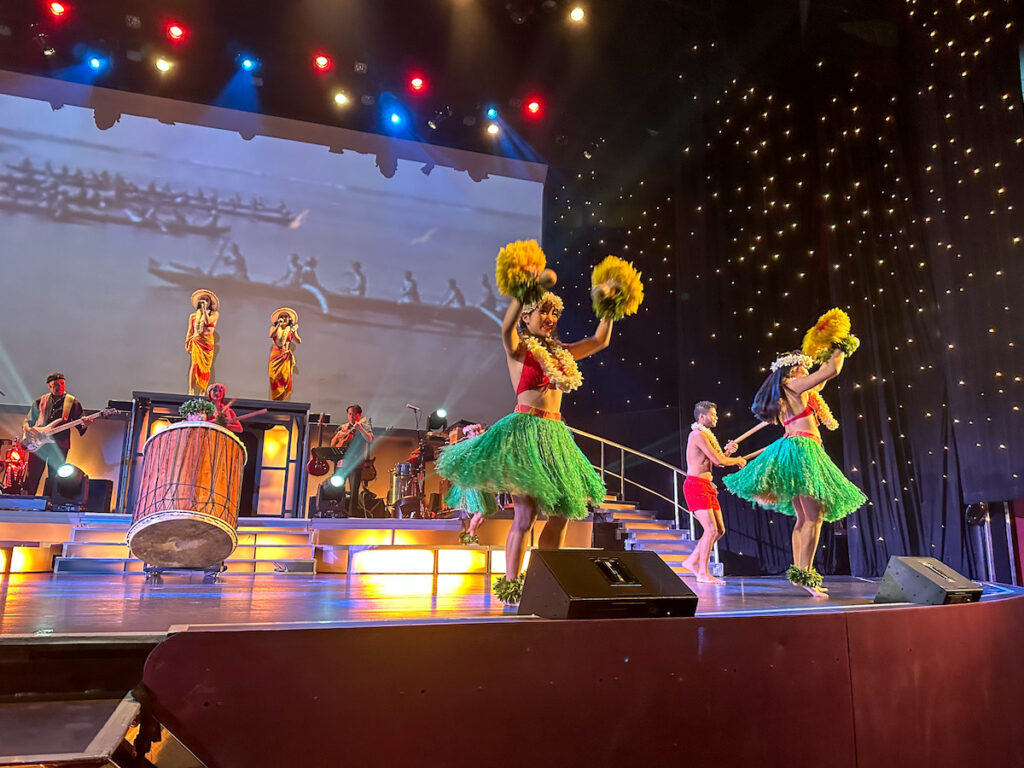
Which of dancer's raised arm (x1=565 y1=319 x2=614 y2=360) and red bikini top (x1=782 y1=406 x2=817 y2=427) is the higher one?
dancer's raised arm (x1=565 y1=319 x2=614 y2=360)

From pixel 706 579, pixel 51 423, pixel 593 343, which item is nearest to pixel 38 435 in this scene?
Answer: pixel 51 423

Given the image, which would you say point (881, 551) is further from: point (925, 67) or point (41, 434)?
point (41, 434)

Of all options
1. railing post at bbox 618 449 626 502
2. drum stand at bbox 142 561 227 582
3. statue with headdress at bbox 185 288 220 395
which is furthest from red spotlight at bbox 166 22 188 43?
railing post at bbox 618 449 626 502

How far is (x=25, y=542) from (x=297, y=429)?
3690mm

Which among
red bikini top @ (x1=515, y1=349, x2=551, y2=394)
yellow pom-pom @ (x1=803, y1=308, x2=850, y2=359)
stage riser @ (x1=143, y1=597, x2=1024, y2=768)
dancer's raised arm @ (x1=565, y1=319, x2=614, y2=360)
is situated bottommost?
stage riser @ (x1=143, y1=597, x2=1024, y2=768)

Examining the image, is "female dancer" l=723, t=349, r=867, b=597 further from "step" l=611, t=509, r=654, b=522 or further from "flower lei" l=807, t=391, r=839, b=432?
"step" l=611, t=509, r=654, b=522

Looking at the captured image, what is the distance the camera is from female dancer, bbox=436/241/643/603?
3.06 m

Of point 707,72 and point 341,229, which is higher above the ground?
point 707,72

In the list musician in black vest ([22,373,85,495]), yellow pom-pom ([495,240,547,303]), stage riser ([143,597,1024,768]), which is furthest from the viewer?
musician in black vest ([22,373,85,495])

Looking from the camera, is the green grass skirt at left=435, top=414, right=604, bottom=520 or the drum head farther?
the drum head

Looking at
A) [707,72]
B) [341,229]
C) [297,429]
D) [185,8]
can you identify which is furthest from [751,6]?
[297,429]

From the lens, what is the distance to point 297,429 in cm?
927

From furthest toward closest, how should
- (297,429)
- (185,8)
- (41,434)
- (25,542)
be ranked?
(297,429), (185,8), (41,434), (25,542)

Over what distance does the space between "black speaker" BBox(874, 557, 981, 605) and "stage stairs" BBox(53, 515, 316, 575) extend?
16.4ft
